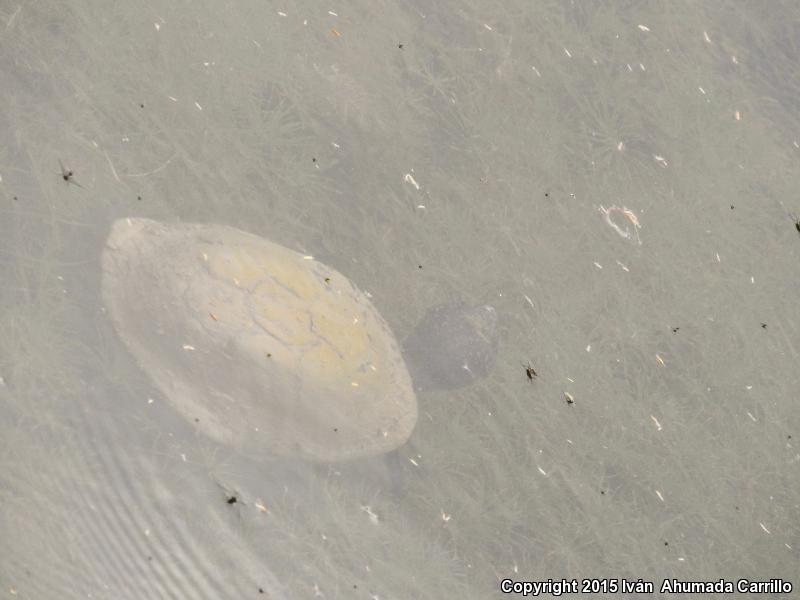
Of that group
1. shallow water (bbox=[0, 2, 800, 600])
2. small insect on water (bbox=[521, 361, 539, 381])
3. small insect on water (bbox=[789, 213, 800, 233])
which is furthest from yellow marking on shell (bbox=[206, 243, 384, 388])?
small insect on water (bbox=[789, 213, 800, 233])

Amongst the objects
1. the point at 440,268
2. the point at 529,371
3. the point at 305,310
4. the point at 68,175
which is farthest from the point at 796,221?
the point at 68,175

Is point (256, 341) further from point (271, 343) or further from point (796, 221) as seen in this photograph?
point (796, 221)

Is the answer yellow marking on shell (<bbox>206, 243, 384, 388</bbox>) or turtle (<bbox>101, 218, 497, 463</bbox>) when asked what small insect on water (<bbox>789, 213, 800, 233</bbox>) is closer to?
turtle (<bbox>101, 218, 497, 463</bbox>)

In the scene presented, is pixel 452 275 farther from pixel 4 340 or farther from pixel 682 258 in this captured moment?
pixel 4 340

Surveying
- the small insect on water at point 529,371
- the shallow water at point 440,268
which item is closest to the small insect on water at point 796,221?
the shallow water at point 440,268

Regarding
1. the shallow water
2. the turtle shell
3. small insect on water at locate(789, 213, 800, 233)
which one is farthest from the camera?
small insect on water at locate(789, 213, 800, 233)

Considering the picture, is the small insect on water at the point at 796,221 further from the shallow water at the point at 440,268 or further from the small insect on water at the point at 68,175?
the small insect on water at the point at 68,175

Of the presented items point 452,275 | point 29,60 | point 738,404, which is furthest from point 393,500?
point 29,60
